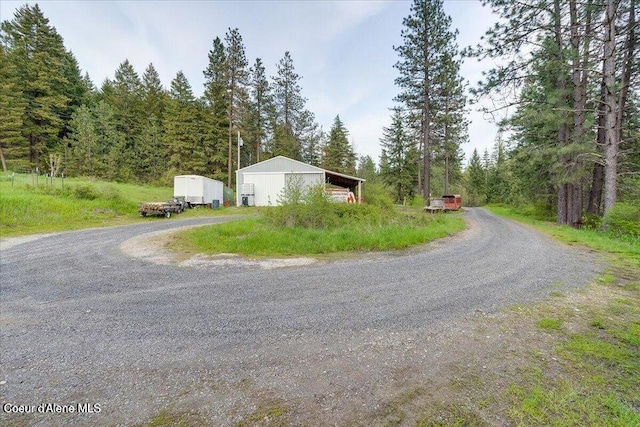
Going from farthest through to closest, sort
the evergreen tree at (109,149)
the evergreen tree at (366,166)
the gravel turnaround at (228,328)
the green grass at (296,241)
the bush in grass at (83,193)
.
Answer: the evergreen tree at (366,166)
the evergreen tree at (109,149)
the bush in grass at (83,193)
the green grass at (296,241)
the gravel turnaround at (228,328)

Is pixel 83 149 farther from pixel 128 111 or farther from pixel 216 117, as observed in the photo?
pixel 216 117

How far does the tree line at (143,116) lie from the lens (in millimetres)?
24689

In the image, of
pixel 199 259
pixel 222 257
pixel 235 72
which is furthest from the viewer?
pixel 235 72

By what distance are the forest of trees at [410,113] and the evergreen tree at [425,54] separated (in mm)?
72

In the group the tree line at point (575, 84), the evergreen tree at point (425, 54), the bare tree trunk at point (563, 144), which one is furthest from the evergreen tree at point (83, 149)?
the bare tree trunk at point (563, 144)

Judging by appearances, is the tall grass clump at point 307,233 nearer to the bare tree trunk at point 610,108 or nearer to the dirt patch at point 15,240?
the dirt patch at point 15,240

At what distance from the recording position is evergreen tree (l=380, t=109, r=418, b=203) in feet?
94.8

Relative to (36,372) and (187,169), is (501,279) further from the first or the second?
(187,169)

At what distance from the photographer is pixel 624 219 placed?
29.4ft

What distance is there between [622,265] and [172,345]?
8431mm

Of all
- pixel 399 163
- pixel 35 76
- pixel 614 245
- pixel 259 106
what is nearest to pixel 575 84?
pixel 614 245

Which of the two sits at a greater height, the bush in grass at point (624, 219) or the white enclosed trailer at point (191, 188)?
the white enclosed trailer at point (191, 188)

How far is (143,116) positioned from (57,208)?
2749 centimetres

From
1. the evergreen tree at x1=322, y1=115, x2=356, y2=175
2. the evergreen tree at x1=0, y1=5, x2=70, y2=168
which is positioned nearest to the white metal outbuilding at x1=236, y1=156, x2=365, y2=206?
the evergreen tree at x1=322, y1=115, x2=356, y2=175
